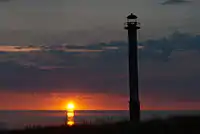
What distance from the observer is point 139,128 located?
923 inches

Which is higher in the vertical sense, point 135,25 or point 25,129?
point 135,25

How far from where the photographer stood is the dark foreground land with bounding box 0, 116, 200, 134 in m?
23.3

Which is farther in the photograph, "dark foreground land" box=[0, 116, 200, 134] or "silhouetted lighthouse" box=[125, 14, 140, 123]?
"silhouetted lighthouse" box=[125, 14, 140, 123]

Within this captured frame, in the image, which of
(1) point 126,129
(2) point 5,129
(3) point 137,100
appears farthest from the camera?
(3) point 137,100

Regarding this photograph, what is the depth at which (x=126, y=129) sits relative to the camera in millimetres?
23516

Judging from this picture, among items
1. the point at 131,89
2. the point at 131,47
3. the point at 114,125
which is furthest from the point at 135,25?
the point at 114,125

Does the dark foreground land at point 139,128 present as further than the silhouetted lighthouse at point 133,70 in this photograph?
No

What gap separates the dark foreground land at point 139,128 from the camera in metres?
23.3

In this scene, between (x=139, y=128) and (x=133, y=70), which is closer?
(x=139, y=128)

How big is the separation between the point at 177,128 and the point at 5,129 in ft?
25.0

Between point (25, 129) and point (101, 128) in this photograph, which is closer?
point (101, 128)

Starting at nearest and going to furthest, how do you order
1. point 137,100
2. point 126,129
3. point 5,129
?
point 126,129
point 5,129
point 137,100

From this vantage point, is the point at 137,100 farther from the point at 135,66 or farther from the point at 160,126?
the point at 160,126

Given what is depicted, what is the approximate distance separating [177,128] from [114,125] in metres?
2.70
